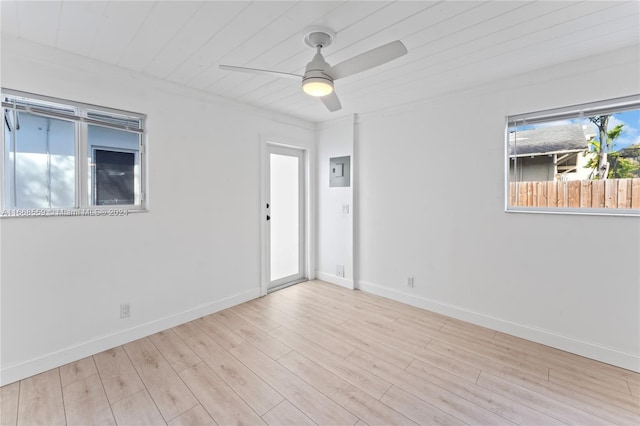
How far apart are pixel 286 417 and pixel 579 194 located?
9.44ft

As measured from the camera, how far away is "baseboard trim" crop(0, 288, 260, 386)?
204 centimetres

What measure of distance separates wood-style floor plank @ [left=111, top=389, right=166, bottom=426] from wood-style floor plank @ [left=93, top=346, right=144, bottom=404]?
0.06 meters

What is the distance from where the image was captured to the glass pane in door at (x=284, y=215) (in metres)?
3.95

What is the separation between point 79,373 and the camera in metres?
2.12

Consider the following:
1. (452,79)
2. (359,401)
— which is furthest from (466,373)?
(452,79)

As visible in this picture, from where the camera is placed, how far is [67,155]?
2.32 m

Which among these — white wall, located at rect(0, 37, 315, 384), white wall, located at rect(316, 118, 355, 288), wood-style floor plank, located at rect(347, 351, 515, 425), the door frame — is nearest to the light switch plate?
white wall, located at rect(316, 118, 355, 288)

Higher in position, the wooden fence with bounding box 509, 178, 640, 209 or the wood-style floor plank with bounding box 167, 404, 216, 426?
the wooden fence with bounding box 509, 178, 640, 209

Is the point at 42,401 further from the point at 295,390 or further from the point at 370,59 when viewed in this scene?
the point at 370,59

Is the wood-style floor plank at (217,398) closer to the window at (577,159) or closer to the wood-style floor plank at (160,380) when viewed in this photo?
the wood-style floor plank at (160,380)

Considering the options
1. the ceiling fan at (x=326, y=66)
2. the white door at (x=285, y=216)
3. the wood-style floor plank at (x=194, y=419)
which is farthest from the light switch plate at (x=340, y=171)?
the wood-style floor plank at (x=194, y=419)

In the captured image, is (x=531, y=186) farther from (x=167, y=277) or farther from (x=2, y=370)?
(x=2, y=370)

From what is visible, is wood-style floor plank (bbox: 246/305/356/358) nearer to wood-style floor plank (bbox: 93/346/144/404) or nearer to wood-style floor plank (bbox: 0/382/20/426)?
wood-style floor plank (bbox: 93/346/144/404)

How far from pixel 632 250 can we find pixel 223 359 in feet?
10.8
